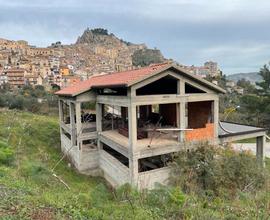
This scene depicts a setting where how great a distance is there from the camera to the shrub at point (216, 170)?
36.3 ft

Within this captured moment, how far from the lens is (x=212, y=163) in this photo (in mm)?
11555

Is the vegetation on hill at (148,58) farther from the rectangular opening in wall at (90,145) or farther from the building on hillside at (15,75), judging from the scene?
the rectangular opening in wall at (90,145)

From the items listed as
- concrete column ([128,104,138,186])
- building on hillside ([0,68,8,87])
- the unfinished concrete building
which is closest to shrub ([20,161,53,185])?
the unfinished concrete building

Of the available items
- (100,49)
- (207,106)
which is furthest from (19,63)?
(207,106)

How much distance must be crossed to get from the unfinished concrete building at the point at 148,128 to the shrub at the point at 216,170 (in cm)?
62

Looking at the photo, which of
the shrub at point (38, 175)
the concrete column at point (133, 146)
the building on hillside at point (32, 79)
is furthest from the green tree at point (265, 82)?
the building on hillside at point (32, 79)

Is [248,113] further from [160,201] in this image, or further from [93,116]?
[160,201]

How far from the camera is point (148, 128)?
14.1 m

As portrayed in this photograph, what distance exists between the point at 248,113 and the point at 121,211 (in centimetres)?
2991

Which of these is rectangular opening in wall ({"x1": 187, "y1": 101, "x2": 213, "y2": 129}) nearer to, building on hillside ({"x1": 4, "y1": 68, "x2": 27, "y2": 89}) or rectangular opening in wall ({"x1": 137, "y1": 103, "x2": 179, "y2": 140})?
rectangular opening in wall ({"x1": 137, "y1": 103, "x2": 179, "y2": 140})

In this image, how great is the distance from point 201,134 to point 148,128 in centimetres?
247

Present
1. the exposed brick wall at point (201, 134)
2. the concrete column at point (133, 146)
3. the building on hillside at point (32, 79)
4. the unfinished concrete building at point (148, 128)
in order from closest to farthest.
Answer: the concrete column at point (133, 146)
the unfinished concrete building at point (148, 128)
the exposed brick wall at point (201, 134)
the building on hillside at point (32, 79)

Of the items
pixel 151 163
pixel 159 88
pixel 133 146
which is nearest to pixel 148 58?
pixel 159 88

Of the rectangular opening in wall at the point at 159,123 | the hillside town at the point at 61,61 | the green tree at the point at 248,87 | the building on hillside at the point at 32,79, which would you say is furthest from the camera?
the hillside town at the point at 61,61
